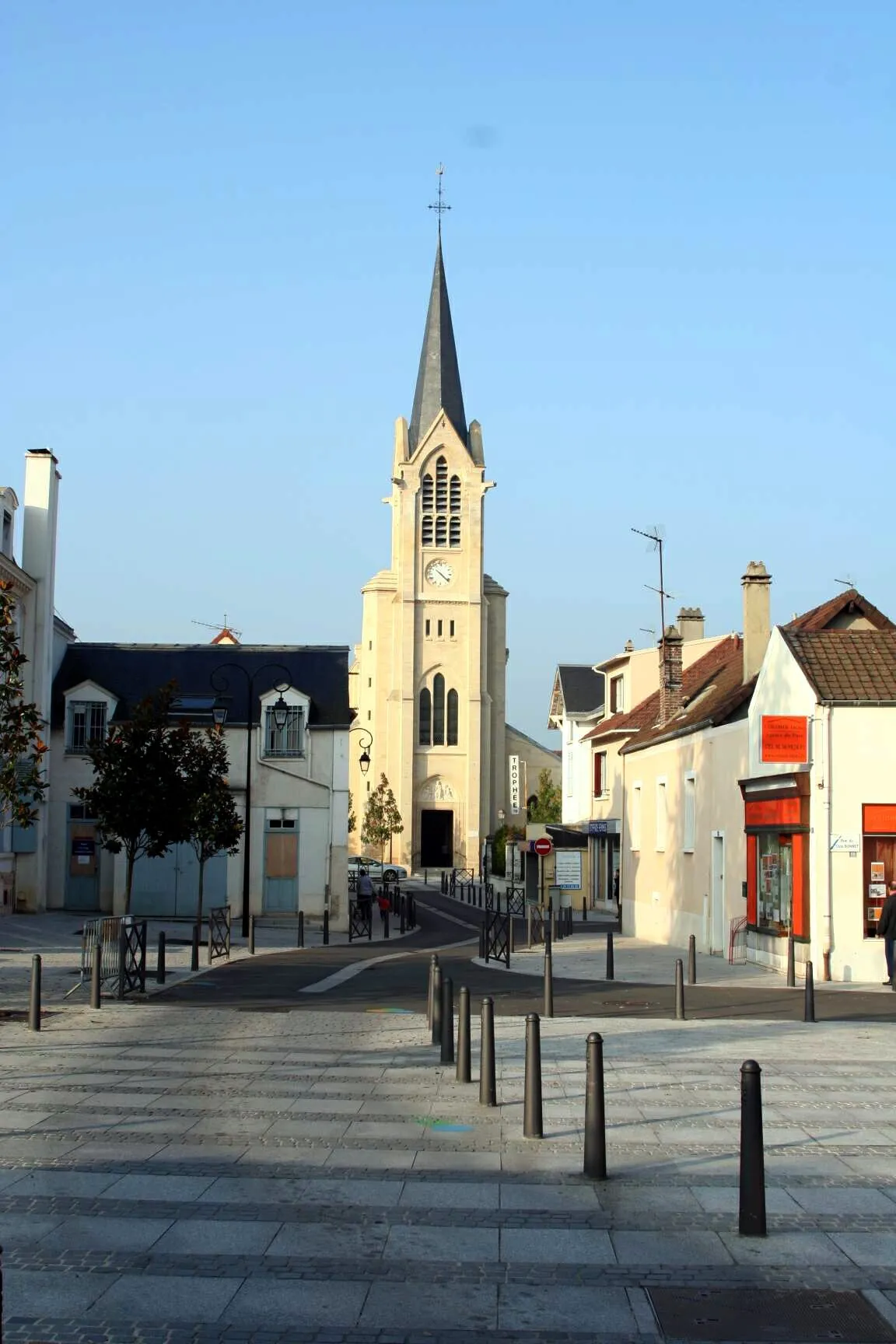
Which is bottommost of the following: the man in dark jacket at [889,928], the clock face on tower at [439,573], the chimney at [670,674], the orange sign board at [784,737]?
the man in dark jacket at [889,928]

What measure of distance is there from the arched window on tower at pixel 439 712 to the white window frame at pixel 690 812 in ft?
203

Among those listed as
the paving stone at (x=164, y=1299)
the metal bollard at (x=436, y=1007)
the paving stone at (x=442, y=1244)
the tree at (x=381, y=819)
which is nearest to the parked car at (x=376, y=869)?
the tree at (x=381, y=819)

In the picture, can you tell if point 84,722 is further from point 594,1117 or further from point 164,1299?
point 164,1299

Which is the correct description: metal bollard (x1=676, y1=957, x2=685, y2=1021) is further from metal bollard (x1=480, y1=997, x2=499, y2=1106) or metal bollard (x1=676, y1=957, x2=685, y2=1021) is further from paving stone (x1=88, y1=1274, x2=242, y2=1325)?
paving stone (x1=88, y1=1274, x2=242, y2=1325)

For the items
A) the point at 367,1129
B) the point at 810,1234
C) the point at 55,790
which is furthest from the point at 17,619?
the point at 810,1234

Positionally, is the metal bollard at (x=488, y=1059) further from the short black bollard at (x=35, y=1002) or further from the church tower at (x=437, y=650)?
the church tower at (x=437, y=650)

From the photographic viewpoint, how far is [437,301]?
9981 cm

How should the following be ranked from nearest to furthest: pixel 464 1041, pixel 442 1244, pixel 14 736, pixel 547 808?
1. pixel 442 1244
2. pixel 464 1041
3. pixel 14 736
4. pixel 547 808

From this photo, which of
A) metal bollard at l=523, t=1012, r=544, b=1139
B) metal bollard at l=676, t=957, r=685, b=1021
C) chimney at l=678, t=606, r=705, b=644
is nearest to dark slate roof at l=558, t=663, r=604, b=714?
chimney at l=678, t=606, r=705, b=644

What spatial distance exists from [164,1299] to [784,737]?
1815 cm

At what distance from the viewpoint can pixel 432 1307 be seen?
6.30 m

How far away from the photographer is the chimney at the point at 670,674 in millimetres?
39656

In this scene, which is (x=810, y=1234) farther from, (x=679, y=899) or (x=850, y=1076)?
(x=679, y=899)

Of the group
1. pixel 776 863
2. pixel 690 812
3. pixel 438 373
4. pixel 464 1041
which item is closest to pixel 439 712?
pixel 438 373
